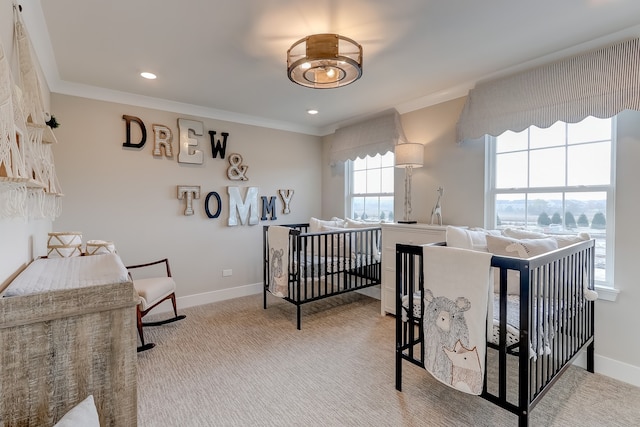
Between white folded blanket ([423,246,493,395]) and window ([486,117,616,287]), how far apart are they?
1496mm

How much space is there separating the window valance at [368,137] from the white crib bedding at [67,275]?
3.04 meters

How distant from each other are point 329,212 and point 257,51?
2834 mm

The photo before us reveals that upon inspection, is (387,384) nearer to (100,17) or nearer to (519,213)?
(519,213)

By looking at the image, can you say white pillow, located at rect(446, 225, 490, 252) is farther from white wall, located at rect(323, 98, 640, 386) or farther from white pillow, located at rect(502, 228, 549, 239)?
white wall, located at rect(323, 98, 640, 386)

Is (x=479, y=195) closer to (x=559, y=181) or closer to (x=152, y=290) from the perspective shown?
(x=559, y=181)

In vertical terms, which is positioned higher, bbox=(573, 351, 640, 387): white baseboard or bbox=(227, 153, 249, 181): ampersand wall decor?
bbox=(227, 153, 249, 181): ampersand wall decor

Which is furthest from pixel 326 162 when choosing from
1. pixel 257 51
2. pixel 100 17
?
pixel 100 17

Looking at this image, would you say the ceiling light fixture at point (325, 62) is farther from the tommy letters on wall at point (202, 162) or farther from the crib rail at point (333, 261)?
the tommy letters on wall at point (202, 162)

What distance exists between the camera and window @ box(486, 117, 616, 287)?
2.30 metres

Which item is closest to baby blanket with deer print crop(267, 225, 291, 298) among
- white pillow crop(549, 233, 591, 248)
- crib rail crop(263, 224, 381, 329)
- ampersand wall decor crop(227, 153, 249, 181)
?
crib rail crop(263, 224, 381, 329)

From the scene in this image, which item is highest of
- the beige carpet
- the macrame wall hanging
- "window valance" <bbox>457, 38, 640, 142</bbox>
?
"window valance" <bbox>457, 38, 640, 142</bbox>

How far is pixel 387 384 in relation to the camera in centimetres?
209

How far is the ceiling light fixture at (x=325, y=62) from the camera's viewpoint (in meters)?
1.90

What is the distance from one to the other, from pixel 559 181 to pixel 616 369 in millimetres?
1441
